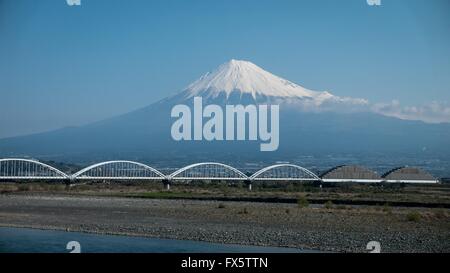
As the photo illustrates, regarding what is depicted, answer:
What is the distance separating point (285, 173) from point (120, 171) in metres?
13.4

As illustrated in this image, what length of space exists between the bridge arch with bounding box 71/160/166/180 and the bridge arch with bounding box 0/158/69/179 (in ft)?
6.80

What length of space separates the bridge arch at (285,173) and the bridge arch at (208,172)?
167 cm

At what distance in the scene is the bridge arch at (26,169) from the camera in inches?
1965

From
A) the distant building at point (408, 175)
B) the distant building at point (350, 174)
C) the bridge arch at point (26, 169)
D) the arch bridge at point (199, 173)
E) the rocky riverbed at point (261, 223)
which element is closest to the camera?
the rocky riverbed at point (261, 223)

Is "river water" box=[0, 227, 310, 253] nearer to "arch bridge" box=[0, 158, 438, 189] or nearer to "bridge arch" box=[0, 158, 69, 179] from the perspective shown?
"arch bridge" box=[0, 158, 438, 189]

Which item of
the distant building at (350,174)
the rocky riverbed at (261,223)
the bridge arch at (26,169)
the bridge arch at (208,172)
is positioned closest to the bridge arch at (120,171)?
the bridge arch at (208,172)

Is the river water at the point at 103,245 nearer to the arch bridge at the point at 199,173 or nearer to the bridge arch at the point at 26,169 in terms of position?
the arch bridge at the point at 199,173

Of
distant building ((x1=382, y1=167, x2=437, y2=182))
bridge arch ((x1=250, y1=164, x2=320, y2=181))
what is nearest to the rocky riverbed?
bridge arch ((x1=250, y1=164, x2=320, y2=181))

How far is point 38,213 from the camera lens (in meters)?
22.0

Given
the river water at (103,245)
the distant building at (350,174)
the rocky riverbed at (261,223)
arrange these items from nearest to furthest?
1. the river water at (103,245)
2. the rocky riverbed at (261,223)
3. the distant building at (350,174)

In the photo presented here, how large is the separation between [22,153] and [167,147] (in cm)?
1831

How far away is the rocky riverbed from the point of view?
15.2m

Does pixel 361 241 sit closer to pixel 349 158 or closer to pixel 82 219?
pixel 82 219
